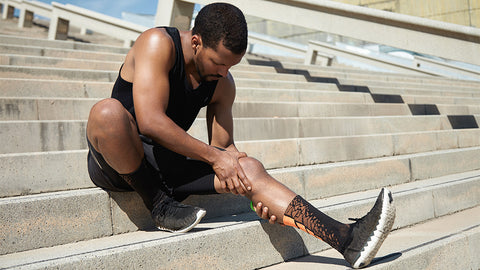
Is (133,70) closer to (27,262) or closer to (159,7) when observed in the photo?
(27,262)

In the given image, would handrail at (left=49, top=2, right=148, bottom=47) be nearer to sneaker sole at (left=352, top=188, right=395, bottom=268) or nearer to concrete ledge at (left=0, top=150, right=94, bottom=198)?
concrete ledge at (left=0, top=150, right=94, bottom=198)

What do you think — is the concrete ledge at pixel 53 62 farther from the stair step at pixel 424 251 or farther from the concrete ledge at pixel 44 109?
the stair step at pixel 424 251

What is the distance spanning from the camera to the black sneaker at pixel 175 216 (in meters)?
2.13

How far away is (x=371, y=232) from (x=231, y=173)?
2.29ft

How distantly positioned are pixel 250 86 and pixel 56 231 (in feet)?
12.0

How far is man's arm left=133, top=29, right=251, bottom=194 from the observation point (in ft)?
7.02

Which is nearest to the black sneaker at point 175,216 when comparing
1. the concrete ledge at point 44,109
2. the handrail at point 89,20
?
the concrete ledge at point 44,109

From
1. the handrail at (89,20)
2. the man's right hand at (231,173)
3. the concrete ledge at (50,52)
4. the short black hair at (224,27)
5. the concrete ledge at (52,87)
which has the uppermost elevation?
the handrail at (89,20)

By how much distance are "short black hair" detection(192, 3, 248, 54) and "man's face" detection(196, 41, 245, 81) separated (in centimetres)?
3

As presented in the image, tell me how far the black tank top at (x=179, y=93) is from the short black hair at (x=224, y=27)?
0.69 feet

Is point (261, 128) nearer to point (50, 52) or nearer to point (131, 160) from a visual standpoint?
point (131, 160)

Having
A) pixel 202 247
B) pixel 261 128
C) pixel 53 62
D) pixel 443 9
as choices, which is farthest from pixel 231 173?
pixel 443 9

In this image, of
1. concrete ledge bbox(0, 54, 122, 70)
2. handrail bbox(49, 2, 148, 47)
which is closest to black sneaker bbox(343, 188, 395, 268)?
concrete ledge bbox(0, 54, 122, 70)

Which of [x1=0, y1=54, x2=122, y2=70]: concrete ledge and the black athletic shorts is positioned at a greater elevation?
[x1=0, y1=54, x2=122, y2=70]: concrete ledge
